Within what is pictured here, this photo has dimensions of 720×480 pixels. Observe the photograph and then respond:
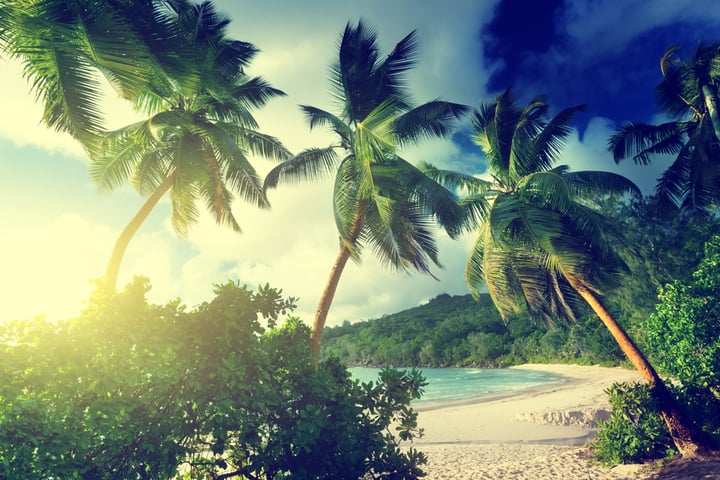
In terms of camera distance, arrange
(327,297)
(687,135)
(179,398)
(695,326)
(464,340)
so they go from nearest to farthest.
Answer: (179,398) → (327,297) → (695,326) → (687,135) → (464,340)

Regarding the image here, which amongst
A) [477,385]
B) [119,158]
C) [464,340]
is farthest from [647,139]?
[464,340]

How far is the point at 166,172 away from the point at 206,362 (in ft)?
27.1

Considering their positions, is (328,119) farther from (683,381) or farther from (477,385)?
(477,385)

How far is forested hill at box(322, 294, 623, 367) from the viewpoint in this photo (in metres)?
54.1

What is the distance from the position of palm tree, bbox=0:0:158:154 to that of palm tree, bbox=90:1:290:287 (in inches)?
90.4

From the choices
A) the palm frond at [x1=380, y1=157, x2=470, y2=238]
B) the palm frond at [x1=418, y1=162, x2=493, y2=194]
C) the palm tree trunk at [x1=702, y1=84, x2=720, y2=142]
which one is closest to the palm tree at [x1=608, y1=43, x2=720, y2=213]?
the palm tree trunk at [x1=702, y1=84, x2=720, y2=142]

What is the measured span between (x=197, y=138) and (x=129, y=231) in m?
2.99

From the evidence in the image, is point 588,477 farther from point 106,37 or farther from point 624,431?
point 106,37

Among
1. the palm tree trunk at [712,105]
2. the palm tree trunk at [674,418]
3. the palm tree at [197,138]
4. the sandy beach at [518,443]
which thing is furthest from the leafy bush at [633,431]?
the palm tree at [197,138]

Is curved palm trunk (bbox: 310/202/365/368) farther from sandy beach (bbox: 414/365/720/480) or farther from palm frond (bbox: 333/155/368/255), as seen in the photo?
sandy beach (bbox: 414/365/720/480)

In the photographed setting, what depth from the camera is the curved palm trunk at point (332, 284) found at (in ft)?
26.0

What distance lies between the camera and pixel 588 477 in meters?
8.83

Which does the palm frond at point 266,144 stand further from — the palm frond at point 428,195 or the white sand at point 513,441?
the white sand at point 513,441

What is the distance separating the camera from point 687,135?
13.8 m
